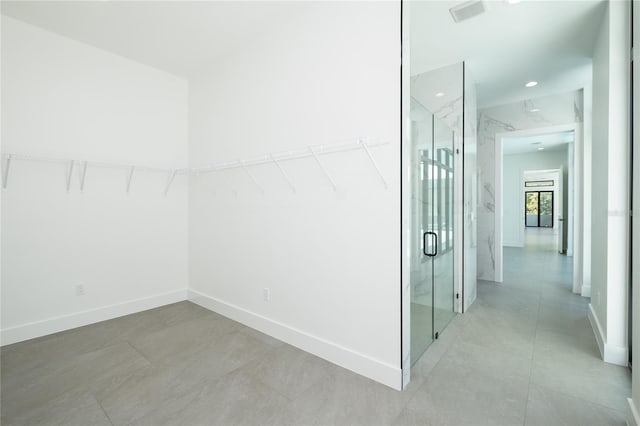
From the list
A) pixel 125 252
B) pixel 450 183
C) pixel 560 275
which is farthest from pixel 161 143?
pixel 560 275

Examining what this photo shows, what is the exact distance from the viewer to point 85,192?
3000 mm

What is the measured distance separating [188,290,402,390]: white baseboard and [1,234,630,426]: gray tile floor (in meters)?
0.06

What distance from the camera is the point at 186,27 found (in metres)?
2.70

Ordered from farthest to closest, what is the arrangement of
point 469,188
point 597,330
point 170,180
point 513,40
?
1. point 170,180
2. point 469,188
3. point 513,40
4. point 597,330

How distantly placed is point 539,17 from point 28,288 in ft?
17.1

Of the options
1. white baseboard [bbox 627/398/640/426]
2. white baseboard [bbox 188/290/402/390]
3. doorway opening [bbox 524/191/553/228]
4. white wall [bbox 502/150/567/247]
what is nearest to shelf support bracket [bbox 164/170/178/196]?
white baseboard [bbox 188/290/402/390]

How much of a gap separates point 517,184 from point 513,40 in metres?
7.36

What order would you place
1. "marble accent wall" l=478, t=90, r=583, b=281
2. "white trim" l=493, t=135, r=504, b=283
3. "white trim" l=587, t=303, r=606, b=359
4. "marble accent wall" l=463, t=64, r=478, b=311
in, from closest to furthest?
"white trim" l=587, t=303, r=606, b=359 → "marble accent wall" l=463, t=64, r=478, b=311 → "marble accent wall" l=478, t=90, r=583, b=281 → "white trim" l=493, t=135, r=504, b=283

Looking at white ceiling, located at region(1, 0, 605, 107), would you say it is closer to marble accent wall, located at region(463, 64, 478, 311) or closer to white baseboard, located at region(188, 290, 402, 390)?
marble accent wall, located at region(463, 64, 478, 311)

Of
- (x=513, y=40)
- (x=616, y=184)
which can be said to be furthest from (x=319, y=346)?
(x=513, y=40)

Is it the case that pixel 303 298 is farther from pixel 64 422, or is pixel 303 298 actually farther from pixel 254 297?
pixel 64 422

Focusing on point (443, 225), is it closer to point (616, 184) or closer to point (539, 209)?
point (616, 184)

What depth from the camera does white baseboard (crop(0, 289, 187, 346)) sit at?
259cm

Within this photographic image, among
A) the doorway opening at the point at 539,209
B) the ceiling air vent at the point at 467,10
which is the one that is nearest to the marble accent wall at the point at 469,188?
the ceiling air vent at the point at 467,10
